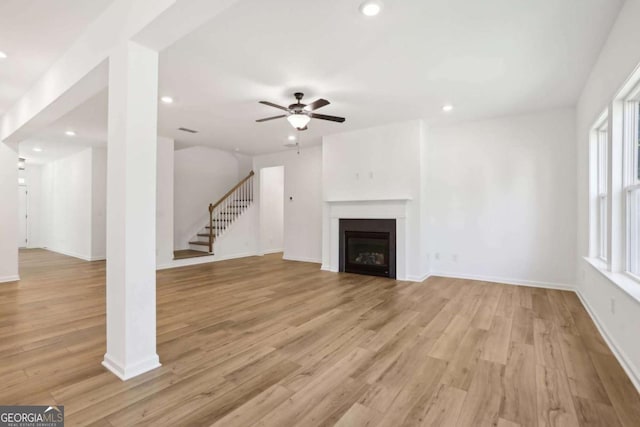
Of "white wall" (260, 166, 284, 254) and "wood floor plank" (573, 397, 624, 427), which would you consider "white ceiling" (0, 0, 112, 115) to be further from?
"white wall" (260, 166, 284, 254)

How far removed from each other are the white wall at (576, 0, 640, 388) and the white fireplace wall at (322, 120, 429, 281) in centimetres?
213

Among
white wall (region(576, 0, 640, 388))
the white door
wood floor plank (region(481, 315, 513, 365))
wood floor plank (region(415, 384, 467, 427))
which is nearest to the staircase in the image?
the white door

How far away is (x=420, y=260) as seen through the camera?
519 cm

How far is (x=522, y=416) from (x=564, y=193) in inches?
160

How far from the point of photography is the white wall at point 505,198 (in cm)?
461


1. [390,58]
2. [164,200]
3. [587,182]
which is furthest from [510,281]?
[164,200]

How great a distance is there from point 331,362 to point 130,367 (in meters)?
1.47

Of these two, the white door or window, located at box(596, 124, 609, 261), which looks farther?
the white door

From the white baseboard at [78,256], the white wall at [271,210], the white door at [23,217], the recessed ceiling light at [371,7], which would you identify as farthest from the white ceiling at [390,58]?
the white door at [23,217]

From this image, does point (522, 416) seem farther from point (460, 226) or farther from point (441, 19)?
point (460, 226)

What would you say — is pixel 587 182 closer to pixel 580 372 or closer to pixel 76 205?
pixel 580 372

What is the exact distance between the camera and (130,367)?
84.3 inches

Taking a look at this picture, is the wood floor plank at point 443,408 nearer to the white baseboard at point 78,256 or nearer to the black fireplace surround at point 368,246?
the black fireplace surround at point 368,246

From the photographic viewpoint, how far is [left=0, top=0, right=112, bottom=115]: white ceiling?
2436 mm
